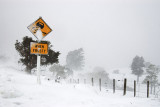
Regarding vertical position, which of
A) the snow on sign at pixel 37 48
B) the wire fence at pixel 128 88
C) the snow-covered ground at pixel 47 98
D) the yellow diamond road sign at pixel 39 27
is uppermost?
the yellow diamond road sign at pixel 39 27

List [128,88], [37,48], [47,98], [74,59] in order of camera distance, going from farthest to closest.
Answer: [74,59]
[128,88]
[37,48]
[47,98]

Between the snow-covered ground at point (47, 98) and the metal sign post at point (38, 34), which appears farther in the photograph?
the metal sign post at point (38, 34)

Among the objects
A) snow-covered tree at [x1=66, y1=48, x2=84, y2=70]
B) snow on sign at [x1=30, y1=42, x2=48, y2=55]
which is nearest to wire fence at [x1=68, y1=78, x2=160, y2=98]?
snow on sign at [x1=30, y1=42, x2=48, y2=55]

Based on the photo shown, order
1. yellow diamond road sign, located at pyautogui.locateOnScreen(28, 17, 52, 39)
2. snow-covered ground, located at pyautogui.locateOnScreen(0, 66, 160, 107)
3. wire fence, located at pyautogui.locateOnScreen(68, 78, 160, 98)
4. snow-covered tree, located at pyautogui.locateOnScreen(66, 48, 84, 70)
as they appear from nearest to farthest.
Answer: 1. snow-covered ground, located at pyautogui.locateOnScreen(0, 66, 160, 107)
2. yellow diamond road sign, located at pyautogui.locateOnScreen(28, 17, 52, 39)
3. wire fence, located at pyautogui.locateOnScreen(68, 78, 160, 98)
4. snow-covered tree, located at pyautogui.locateOnScreen(66, 48, 84, 70)

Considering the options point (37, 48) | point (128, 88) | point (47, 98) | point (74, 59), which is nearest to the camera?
point (47, 98)

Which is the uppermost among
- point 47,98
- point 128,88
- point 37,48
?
point 37,48

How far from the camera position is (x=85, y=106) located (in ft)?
10.5

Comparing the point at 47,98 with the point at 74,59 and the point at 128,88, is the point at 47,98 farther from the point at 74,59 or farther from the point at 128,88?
the point at 74,59

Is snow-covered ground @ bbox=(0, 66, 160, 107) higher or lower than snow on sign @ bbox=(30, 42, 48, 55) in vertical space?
lower

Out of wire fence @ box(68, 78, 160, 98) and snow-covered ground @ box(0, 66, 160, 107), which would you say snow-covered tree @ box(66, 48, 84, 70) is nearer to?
wire fence @ box(68, 78, 160, 98)

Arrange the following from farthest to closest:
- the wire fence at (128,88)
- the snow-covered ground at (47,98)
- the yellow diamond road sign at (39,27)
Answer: the wire fence at (128,88)
the yellow diamond road sign at (39,27)
the snow-covered ground at (47,98)

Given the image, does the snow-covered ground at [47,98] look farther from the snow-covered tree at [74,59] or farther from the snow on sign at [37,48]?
the snow-covered tree at [74,59]

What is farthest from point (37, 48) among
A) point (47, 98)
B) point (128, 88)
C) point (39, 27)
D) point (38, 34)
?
point (128, 88)

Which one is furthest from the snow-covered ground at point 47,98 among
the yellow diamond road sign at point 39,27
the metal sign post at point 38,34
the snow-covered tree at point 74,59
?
the snow-covered tree at point 74,59
